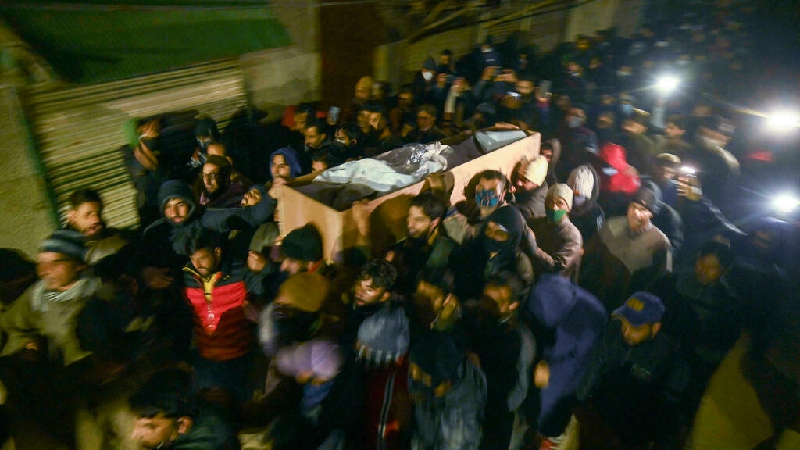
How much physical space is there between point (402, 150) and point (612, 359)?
2.48m

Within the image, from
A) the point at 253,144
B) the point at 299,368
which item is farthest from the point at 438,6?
the point at 299,368

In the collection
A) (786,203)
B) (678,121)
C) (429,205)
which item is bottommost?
(786,203)

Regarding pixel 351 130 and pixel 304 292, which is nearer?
pixel 304 292

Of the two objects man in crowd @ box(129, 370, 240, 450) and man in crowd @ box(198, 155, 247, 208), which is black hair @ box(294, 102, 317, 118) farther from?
man in crowd @ box(129, 370, 240, 450)

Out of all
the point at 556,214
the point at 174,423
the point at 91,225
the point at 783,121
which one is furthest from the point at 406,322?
the point at 783,121

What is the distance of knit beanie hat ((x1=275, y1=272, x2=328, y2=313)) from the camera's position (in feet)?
9.23

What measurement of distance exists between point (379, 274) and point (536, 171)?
2226 mm

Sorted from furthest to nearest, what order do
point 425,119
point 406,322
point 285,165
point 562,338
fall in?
point 425,119 → point 285,165 → point 562,338 → point 406,322

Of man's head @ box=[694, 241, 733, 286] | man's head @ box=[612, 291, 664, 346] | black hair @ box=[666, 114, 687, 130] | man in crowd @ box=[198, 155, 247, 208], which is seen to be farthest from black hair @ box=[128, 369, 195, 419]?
black hair @ box=[666, 114, 687, 130]

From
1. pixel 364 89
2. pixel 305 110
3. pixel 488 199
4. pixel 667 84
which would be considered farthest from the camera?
pixel 667 84

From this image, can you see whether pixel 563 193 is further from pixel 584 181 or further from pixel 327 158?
pixel 327 158

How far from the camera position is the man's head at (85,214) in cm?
344

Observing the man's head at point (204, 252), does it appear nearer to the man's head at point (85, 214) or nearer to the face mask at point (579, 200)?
the man's head at point (85, 214)

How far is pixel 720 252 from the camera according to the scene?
3182 millimetres
